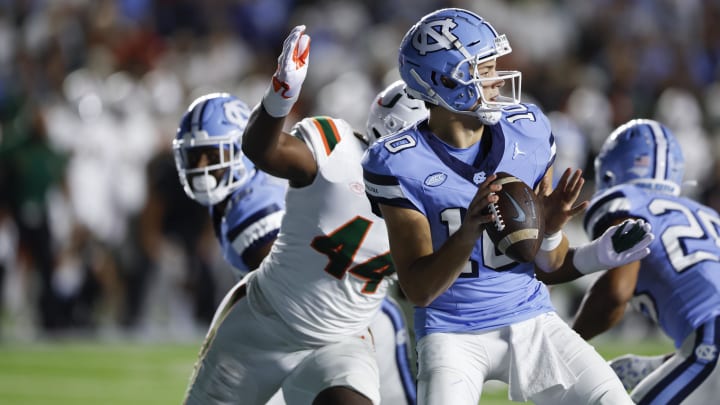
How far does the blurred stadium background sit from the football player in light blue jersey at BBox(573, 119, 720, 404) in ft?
11.3

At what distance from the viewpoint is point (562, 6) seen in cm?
1223

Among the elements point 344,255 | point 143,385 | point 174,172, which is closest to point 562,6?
point 174,172

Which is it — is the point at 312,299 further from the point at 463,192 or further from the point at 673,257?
the point at 673,257

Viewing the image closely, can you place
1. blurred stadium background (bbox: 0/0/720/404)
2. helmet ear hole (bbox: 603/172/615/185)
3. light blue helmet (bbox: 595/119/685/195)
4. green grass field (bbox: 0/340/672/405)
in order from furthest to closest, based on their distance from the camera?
1. blurred stadium background (bbox: 0/0/720/404)
2. green grass field (bbox: 0/340/672/405)
3. helmet ear hole (bbox: 603/172/615/185)
4. light blue helmet (bbox: 595/119/685/195)

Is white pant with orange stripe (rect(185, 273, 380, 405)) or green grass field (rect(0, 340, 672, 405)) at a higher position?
white pant with orange stripe (rect(185, 273, 380, 405))

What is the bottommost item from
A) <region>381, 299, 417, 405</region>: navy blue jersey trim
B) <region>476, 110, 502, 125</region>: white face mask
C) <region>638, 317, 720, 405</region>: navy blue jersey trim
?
<region>381, 299, 417, 405</region>: navy blue jersey trim

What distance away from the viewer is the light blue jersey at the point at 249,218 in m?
4.33

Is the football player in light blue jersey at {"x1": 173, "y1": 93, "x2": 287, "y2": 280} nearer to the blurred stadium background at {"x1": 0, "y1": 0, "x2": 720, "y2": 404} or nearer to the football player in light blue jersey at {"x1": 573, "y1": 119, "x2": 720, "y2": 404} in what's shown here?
the football player in light blue jersey at {"x1": 573, "y1": 119, "x2": 720, "y2": 404}

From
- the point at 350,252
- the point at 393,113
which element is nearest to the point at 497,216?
the point at 350,252

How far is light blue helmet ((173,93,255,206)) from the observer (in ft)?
15.1

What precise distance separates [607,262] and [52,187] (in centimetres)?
674

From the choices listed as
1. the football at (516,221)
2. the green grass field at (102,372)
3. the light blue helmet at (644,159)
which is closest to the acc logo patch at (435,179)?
the football at (516,221)

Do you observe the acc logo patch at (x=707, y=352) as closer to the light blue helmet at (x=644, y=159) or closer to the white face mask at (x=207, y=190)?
the light blue helmet at (x=644, y=159)

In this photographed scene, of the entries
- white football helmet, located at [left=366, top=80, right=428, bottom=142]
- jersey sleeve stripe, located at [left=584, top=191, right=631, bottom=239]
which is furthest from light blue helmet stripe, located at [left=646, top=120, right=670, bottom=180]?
white football helmet, located at [left=366, top=80, right=428, bottom=142]
